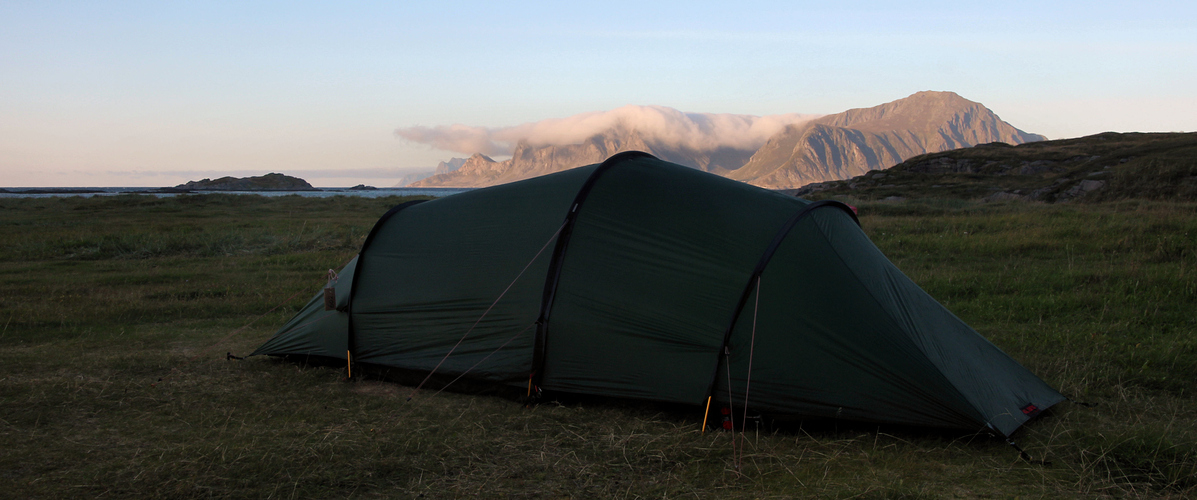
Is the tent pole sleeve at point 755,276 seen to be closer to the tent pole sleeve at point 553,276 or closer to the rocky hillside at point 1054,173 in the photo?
the tent pole sleeve at point 553,276

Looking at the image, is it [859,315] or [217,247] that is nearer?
[859,315]

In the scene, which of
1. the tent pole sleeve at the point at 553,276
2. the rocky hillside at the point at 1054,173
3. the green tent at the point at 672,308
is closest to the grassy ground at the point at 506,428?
the green tent at the point at 672,308

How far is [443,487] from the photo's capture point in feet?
15.1

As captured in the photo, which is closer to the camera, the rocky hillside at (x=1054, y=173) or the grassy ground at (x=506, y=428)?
the grassy ground at (x=506, y=428)

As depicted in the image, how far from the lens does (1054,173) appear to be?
48.5 m

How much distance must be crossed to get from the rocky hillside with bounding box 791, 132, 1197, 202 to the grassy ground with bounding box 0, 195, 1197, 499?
19.5 m

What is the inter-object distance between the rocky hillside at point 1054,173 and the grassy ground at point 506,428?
1954 centimetres

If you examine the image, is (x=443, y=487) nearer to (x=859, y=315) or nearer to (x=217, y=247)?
(x=859, y=315)

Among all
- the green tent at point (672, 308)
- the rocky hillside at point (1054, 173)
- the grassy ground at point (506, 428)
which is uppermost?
the rocky hillside at point (1054, 173)

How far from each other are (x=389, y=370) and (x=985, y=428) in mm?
5564

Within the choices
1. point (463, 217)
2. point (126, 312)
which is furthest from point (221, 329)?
point (463, 217)

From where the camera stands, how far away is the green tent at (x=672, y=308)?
5598 mm

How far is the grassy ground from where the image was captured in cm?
460

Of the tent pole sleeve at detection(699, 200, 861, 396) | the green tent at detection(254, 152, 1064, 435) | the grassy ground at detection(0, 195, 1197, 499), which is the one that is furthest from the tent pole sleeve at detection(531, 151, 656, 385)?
the tent pole sleeve at detection(699, 200, 861, 396)
